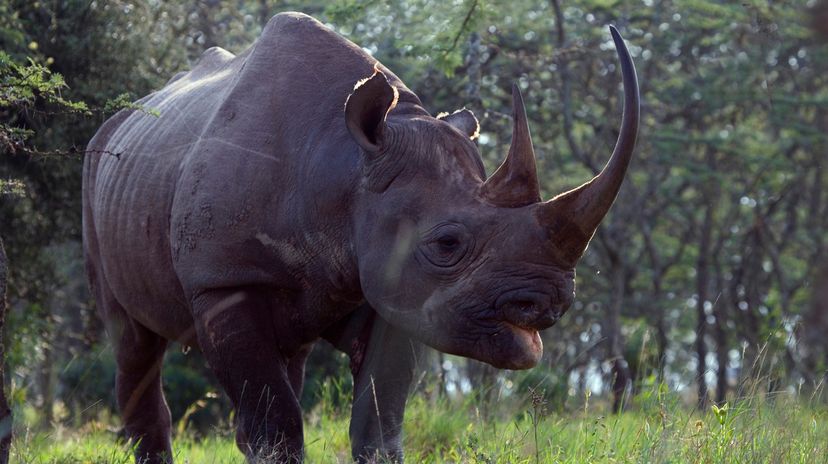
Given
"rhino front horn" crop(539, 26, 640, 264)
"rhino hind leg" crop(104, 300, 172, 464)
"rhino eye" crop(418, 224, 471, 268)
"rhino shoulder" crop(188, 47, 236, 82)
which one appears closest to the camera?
"rhino front horn" crop(539, 26, 640, 264)

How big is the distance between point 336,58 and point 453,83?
18.2 ft

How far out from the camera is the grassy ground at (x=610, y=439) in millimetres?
4816

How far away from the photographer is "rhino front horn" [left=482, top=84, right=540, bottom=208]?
15.2ft

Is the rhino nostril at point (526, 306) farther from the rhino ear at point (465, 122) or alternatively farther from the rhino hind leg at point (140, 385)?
the rhino hind leg at point (140, 385)

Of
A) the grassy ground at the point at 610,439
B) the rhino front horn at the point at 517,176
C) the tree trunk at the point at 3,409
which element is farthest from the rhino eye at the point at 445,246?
the tree trunk at the point at 3,409

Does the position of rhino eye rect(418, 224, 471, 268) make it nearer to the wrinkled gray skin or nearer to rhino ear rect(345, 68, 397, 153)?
the wrinkled gray skin

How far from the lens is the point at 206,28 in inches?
460

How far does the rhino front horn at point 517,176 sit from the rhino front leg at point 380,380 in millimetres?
1135

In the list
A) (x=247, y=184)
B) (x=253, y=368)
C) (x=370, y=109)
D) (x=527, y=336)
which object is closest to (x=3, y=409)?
(x=253, y=368)

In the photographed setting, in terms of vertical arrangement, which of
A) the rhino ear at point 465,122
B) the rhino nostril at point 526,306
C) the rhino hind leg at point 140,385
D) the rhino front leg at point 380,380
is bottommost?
the rhino hind leg at point 140,385

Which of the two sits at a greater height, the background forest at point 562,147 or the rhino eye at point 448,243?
the rhino eye at point 448,243

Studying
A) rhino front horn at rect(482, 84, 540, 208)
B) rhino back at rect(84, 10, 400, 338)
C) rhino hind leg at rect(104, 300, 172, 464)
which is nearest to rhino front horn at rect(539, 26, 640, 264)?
rhino front horn at rect(482, 84, 540, 208)

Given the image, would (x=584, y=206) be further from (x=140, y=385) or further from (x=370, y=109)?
(x=140, y=385)

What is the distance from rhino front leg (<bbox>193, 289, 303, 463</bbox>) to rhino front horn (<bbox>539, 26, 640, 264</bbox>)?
57.2 inches
